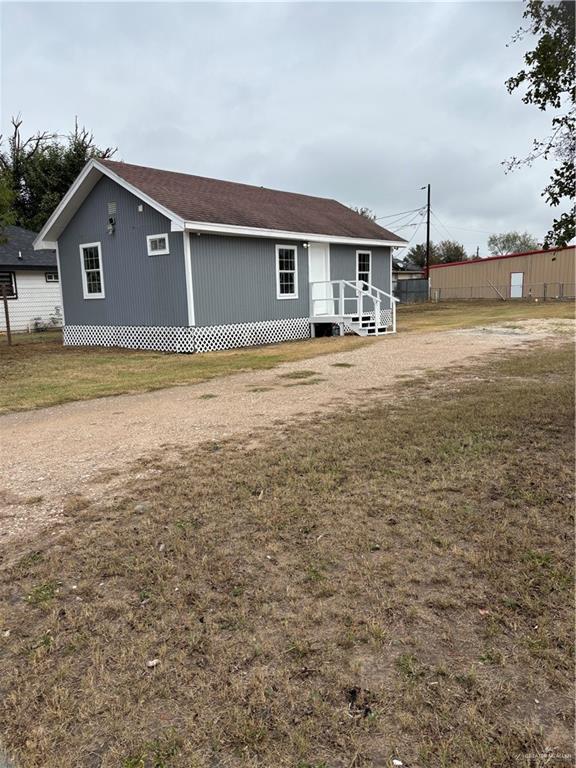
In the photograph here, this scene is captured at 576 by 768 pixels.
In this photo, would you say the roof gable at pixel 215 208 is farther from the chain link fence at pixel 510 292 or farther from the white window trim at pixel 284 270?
the chain link fence at pixel 510 292

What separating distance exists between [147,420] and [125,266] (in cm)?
967

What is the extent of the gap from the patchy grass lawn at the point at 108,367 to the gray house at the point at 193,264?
83 cm

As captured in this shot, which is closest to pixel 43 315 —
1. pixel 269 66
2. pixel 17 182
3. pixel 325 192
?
pixel 269 66

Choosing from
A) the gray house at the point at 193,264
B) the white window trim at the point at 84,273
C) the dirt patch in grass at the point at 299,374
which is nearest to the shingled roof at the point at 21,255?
the gray house at the point at 193,264

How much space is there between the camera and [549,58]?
4.43 meters

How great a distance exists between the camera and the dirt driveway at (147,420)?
167 inches

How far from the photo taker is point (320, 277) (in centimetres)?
1727

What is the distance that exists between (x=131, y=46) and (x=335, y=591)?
14774 millimetres

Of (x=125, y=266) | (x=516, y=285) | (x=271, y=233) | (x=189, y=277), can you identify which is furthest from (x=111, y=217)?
(x=516, y=285)

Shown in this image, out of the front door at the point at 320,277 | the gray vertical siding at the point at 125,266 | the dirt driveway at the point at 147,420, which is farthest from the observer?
the front door at the point at 320,277

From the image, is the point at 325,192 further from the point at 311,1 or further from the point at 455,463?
the point at 455,463

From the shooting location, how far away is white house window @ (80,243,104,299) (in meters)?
15.8

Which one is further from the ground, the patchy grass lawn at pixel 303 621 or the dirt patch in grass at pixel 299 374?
the dirt patch in grass at pixel 299 374

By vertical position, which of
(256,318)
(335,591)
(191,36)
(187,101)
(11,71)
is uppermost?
(11,71)
